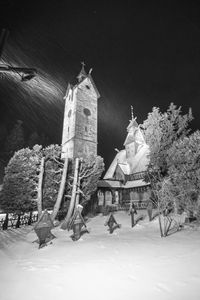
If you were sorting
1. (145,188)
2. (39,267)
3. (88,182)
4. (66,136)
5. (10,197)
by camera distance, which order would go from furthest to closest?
(66,136)
(145,188)
(88,182)
(10,197)
(39,267)

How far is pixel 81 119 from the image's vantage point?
30.6 meters

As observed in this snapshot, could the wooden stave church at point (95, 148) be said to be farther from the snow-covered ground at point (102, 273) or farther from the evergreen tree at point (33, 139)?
the snow-covered ground at point (102, 273)

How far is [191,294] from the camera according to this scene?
11.5 feet

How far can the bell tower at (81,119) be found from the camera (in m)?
28.8

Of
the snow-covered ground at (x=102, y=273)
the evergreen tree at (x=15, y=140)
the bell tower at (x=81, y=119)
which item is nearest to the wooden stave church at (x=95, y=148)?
the bell tower at (x=81, y=119)

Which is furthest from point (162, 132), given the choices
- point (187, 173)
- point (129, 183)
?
point (129, 183)

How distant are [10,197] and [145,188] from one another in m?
19.3

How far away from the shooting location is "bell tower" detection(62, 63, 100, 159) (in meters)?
28.8

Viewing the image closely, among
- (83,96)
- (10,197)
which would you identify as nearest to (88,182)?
(10,197)

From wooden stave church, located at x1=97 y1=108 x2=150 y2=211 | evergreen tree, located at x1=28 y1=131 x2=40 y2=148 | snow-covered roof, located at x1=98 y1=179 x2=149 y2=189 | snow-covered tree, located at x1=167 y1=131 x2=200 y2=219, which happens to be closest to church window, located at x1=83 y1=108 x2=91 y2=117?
wooden stave church, located at x1=97 y1=108 x2=150 y2=211

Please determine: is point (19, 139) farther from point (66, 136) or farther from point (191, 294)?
point (191, 294)

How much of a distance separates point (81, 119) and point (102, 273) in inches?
1086

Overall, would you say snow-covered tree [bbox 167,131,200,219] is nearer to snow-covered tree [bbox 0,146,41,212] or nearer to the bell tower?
snow-covered tree [bbox 0,146,41,212]

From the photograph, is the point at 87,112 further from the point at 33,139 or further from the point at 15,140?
the point at 15,140
